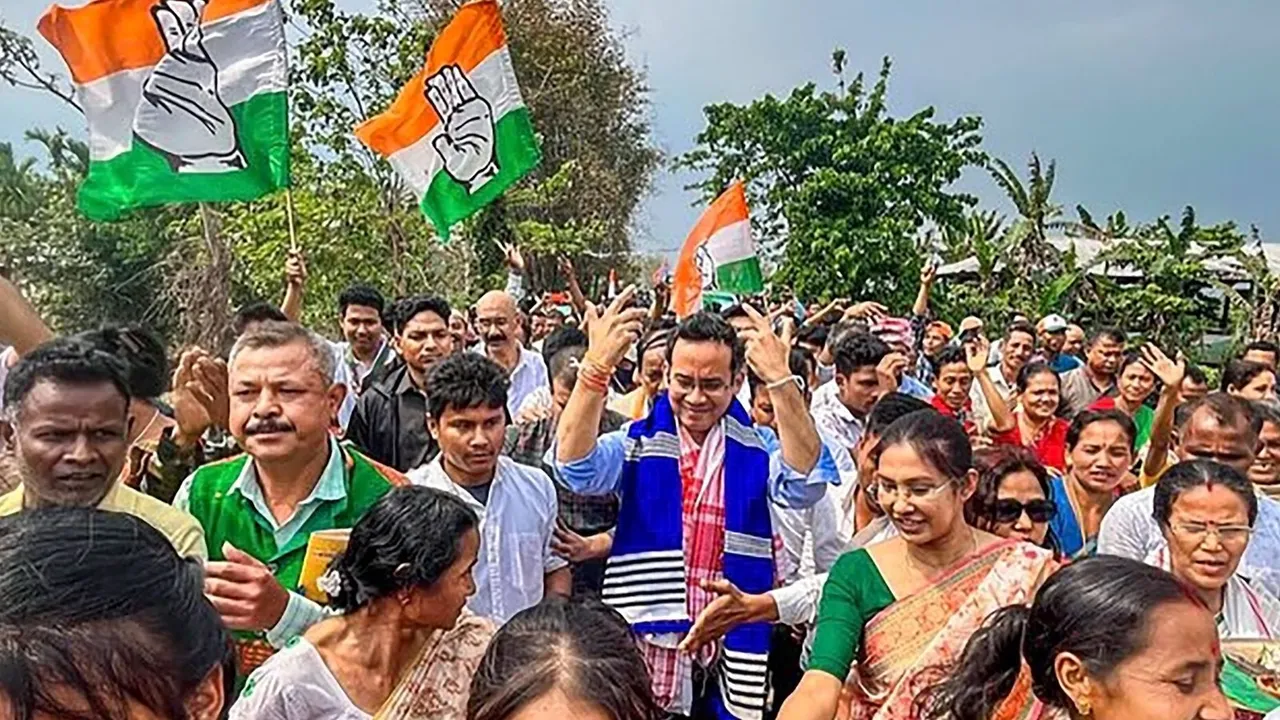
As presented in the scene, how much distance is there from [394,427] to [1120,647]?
11.1ft

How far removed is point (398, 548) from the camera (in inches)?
90.7

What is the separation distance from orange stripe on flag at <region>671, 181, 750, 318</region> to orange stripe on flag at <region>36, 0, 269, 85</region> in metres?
3.59

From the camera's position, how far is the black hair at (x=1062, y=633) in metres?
2.00

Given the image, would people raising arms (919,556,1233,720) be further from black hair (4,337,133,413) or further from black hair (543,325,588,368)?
black hair (543,325,588,368)

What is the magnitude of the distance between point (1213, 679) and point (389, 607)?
1.55 metres

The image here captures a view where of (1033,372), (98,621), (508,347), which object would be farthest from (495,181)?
(98,621)

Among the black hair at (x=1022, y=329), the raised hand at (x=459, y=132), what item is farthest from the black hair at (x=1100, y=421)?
the black hair at (x=1022, y=329)

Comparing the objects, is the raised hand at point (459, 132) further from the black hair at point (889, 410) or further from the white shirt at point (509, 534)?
the black hair at point (889, 410)

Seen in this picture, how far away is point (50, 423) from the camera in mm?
2463

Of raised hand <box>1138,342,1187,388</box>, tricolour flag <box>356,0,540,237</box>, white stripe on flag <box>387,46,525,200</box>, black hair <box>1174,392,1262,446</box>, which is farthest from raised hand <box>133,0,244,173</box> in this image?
raised hand <box>1138,342,1187,388</box>

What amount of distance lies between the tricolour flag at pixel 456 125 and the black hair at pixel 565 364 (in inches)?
46.6

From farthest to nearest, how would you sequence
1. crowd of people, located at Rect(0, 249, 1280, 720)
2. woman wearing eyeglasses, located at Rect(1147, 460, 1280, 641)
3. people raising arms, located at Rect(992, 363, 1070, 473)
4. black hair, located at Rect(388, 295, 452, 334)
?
people raising arms, located at Rect(992, 363, 1070, 473) < black hair, located at Rect(388, 295, 452, 334) < woman wearing eyeglasses, located at Rect(1147, 460, 1280, 641) < crowd of people, located at Rect(0, 249, 1280, 720)

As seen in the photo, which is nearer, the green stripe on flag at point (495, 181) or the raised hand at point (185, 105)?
the raised hand at point (185, 105)

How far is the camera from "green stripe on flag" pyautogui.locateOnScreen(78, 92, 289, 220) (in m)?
4.96
